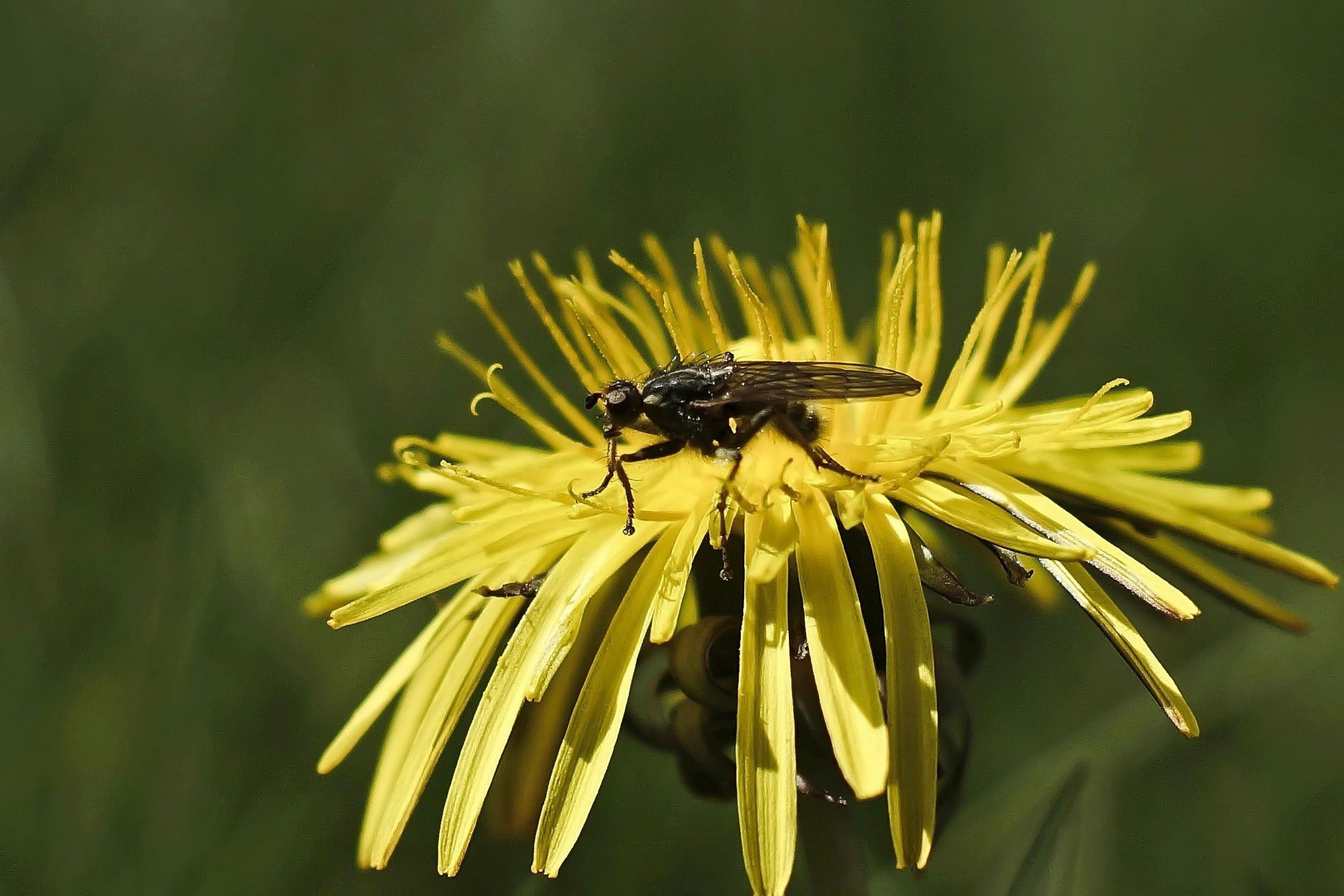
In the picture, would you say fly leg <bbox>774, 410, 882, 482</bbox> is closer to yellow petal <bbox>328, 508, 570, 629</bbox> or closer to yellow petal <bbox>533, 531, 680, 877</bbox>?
yellow petal <bbox>533, 531, 680, 877</bbox>

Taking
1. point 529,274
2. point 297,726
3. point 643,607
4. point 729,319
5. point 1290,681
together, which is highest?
point 529,274

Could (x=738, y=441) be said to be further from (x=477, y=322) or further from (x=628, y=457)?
(x=477, y=322)

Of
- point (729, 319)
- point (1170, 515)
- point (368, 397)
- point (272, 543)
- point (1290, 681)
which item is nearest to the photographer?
point (1170, 515)

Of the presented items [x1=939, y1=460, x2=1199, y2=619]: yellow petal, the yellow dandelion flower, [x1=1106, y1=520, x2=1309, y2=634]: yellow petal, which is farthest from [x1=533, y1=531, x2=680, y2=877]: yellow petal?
[x1=1106, y1=520, x2=1309, y2=634]: yellow petal

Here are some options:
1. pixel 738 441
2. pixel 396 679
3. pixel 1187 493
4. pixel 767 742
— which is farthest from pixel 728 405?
pixel 1187 493

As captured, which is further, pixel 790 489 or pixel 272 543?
pixel 272 543

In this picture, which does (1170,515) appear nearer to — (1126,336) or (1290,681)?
(1290,681)

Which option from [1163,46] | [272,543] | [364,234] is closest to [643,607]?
[272,543]

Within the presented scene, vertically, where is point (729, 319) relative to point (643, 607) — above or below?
above
